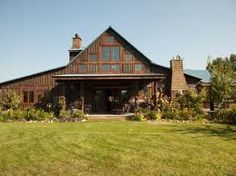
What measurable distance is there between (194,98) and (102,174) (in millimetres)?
16856

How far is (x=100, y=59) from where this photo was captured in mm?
29734

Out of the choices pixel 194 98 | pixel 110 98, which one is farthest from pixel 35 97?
pixel 194 98

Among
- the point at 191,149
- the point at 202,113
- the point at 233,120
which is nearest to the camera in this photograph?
the point at 191,149

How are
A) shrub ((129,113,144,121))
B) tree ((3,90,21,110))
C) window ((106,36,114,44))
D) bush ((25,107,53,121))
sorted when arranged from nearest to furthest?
shrub ((129,113,144,121)) → bush ((25,107,53,121)) → tree ((3,90,21,110)) → window ((106,36,114,44))

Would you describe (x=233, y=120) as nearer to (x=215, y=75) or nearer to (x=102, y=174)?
(x=215, y=75)

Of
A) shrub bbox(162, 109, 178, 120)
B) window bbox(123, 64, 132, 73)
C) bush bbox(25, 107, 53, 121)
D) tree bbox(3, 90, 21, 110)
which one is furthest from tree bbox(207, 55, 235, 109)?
tree bbox(3, 90, 21, 110)

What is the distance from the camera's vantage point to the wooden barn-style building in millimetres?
29281

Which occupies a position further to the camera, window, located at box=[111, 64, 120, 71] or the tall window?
the tall window

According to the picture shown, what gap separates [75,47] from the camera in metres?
35.1

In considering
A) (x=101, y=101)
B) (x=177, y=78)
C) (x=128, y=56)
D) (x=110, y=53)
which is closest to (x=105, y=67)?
(x=110, y=53)

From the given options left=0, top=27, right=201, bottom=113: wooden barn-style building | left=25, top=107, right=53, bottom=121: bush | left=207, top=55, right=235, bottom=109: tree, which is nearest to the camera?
left=25, top=107, right=53, bottom=121: bush

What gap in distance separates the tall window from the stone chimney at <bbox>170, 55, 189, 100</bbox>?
226 inches

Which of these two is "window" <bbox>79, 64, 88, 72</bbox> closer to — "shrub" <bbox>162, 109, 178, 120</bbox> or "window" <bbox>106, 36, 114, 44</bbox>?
"window" <bbox>106, 36, 114, 44</bbox>

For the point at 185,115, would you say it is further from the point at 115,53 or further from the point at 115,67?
the point at 115,53
